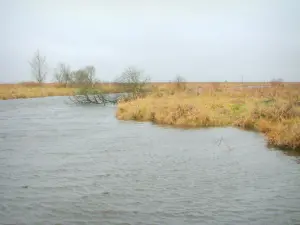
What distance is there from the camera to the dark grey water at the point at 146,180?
905cm

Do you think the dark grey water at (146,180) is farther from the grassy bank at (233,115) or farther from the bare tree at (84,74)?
the bare tree at (84,74)

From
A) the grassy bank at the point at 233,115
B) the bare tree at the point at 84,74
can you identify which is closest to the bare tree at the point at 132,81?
the grassy bank at the point at 233,115

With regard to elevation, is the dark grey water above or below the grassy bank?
below

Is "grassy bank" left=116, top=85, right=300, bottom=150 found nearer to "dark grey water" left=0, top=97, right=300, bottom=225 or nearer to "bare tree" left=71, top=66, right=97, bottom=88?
"dark grey water" left=0, top=97, right=300, bottom=225

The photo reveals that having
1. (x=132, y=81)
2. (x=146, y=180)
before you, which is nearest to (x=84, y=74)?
(x=132, y=81)

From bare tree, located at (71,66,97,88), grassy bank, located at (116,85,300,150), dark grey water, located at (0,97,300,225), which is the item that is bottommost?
dark grey water, located at (0,97,300,225)

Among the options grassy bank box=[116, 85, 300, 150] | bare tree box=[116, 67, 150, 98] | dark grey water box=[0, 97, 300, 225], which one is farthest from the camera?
bare tree box=[116, 67, 150, 98]

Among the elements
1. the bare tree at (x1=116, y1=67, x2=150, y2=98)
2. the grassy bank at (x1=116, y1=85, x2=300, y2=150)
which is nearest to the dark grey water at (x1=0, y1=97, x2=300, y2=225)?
the grassy bank at (x1=116, y1=85, x2=300, y2=150)

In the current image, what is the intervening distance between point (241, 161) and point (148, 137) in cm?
681

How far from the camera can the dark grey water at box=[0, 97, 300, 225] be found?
9.05 metres

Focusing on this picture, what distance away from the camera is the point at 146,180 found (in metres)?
12.0

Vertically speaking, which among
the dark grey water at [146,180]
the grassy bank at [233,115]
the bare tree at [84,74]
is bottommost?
the dark grey water at [146,180]

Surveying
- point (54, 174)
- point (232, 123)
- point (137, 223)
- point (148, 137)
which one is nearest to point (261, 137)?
point (232, 123)

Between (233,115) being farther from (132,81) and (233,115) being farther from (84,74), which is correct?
(84,74)
